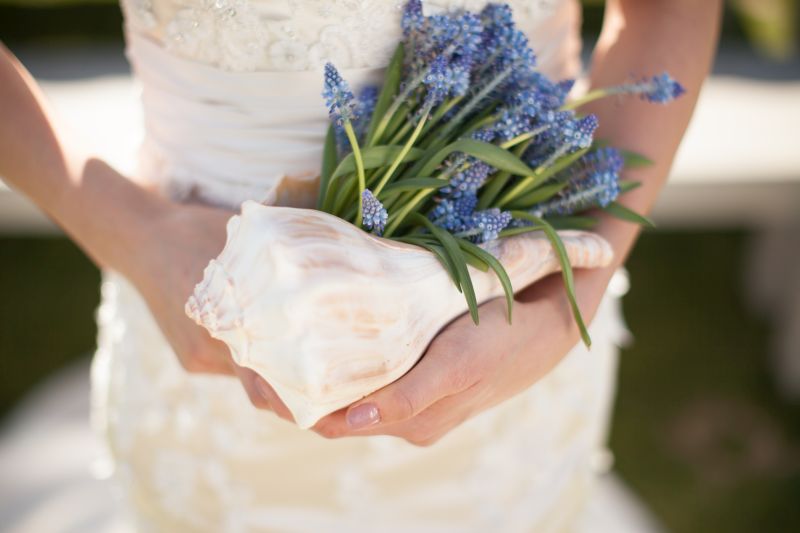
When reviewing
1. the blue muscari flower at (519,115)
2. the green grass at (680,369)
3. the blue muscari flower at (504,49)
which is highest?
the blue muscari flower at (504,49)

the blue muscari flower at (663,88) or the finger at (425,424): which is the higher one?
the blue muscari flower at (663,88)

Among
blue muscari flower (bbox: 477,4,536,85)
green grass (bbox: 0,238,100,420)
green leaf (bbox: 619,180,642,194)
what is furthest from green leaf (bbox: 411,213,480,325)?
green grass (bbox: 0,238,100,420)

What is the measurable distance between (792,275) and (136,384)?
3.04 meters

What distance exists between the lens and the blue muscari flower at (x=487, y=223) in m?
1.09

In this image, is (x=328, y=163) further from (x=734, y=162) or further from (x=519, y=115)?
(x=734, y=162)

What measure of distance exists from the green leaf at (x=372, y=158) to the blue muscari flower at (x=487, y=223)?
128 mm

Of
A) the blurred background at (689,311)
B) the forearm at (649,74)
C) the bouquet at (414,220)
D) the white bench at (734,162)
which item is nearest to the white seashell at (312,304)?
the bouquet at (414,220)

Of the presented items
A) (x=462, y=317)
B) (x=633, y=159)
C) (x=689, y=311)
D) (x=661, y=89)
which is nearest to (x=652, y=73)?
(x=633, y=159)

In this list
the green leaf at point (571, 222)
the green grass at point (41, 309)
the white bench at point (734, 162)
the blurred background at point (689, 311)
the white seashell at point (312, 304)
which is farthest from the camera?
the green grass at point (41, 309)

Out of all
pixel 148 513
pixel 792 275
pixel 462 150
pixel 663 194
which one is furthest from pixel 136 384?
pixel 792 275

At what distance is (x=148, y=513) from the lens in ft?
5.43

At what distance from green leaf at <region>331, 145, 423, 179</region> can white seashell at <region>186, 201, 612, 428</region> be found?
0.10 meters

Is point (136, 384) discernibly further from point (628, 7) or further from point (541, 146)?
point (628, 7)

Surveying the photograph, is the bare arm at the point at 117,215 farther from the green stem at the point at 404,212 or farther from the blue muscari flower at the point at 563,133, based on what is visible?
the blue muscari flower at the point at 563,133
